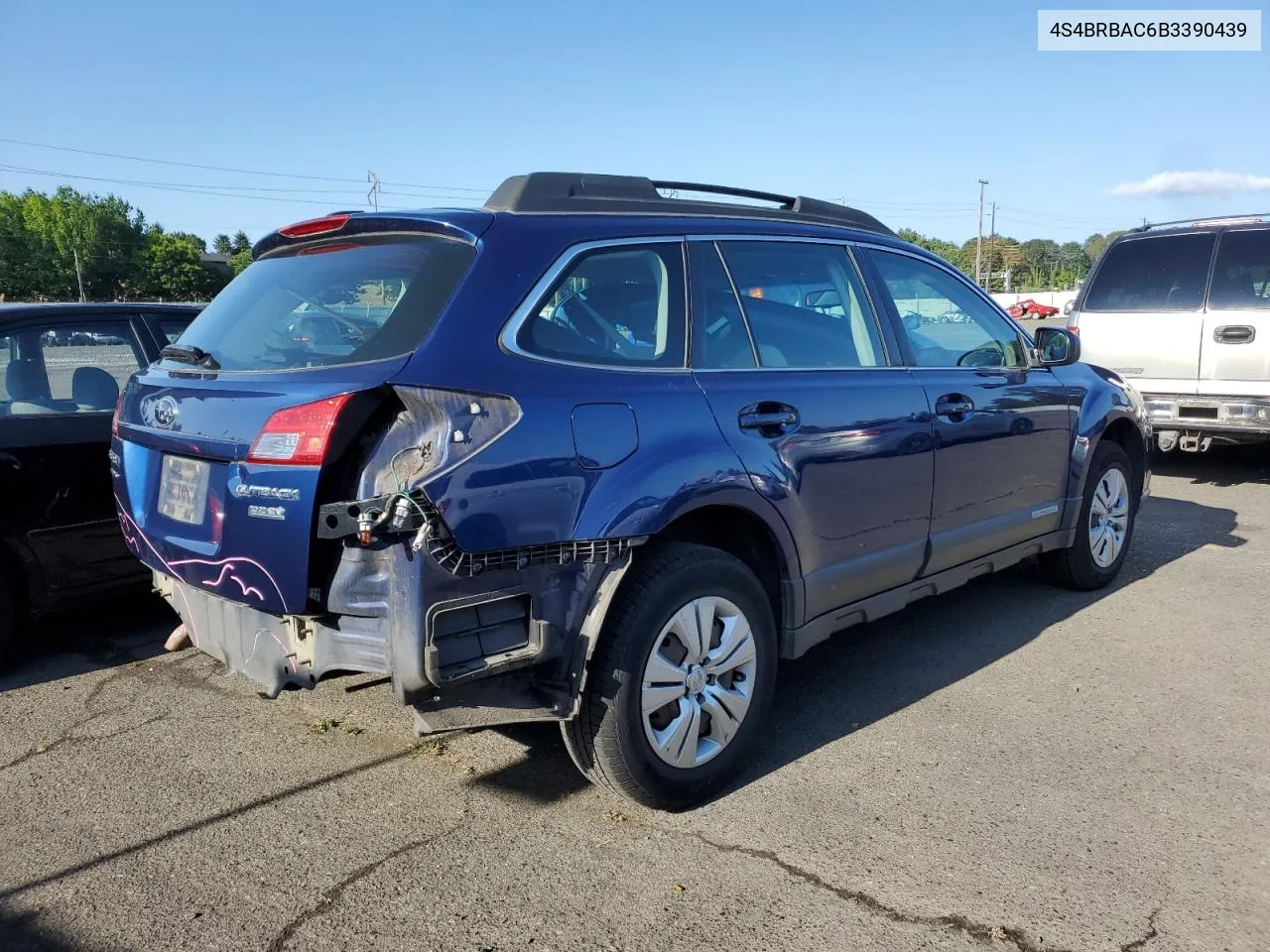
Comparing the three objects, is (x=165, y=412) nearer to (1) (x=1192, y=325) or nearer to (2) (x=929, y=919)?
(2) (x=929, y=919)

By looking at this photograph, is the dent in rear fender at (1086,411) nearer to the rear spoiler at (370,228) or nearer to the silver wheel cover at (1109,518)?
the silver wheel cover at (1109,518)

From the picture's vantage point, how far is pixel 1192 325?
8.30m

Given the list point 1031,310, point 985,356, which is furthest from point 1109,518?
point 1031,310

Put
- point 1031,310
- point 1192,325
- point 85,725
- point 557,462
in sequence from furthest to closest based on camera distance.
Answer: point 1031,310 → point 1192,325 → point 85,725 → point 557,462

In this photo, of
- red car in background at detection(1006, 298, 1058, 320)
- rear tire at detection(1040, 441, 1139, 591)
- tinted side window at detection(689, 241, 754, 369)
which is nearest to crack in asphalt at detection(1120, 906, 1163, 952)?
tinted side window at detection(689, 241, 754, 369)

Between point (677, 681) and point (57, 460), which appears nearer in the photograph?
point (677, 681)

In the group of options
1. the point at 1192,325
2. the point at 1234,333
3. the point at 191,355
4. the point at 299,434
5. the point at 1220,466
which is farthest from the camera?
the point at 1220,466

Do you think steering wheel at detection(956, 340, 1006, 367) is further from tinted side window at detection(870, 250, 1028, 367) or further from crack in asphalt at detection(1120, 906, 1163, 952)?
crack in asphalt at detection(1120, 906, 1163, 952)

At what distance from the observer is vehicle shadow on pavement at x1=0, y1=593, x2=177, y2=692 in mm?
4562

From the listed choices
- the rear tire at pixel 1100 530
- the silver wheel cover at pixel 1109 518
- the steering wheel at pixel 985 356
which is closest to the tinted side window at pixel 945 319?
the steering wheel at pixel 985 356

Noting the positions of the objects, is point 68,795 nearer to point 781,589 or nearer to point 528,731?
point 528,731

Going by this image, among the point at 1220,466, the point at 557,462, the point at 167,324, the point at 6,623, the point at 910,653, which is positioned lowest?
the point at 910,653

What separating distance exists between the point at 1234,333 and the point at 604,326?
279 inches

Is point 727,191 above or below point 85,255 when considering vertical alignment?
below
